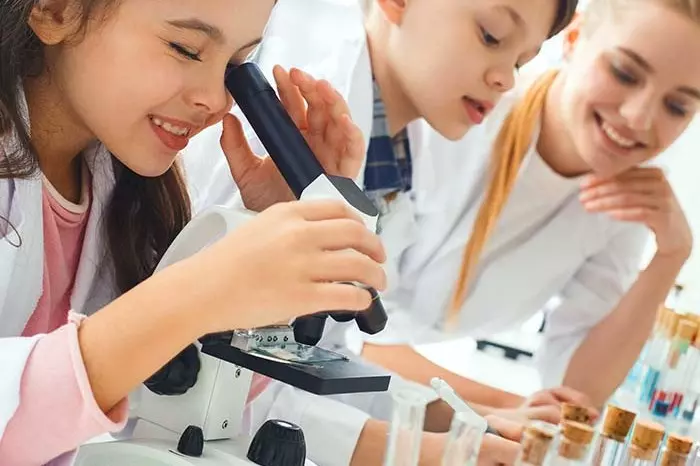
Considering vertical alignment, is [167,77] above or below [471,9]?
below

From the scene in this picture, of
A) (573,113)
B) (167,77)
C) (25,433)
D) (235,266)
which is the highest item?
(573,113)

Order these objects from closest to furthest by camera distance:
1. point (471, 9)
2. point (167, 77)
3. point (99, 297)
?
1. point (167, 77)
2. point (99, 297)
3. point (471, 9)

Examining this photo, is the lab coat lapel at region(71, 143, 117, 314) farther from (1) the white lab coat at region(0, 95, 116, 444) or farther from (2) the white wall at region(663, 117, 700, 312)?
(2) the white wall at region(663, 117, 700, 312)

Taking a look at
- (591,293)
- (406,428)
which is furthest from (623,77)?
(406,428)

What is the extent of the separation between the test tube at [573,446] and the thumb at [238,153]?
1.20 feet

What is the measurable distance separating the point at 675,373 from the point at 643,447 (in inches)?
25.2

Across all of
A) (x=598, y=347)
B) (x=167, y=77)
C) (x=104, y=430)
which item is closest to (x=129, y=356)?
(x=104, y=430)

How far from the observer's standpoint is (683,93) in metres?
1.14

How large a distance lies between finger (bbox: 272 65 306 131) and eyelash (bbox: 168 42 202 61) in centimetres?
16

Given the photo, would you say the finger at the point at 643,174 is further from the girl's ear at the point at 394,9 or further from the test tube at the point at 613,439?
the test tube at the point at 613,439

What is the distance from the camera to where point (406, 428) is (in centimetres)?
58

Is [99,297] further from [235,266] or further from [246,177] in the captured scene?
[235,266]

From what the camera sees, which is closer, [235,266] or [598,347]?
[235,266]

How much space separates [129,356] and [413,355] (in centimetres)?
83
